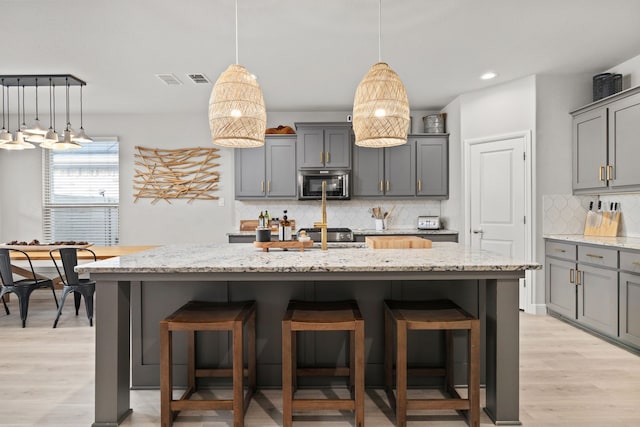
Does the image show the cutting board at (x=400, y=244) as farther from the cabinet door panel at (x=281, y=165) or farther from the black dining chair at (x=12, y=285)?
the black dining chair at (x=12, y=285)

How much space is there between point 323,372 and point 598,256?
9.00ft

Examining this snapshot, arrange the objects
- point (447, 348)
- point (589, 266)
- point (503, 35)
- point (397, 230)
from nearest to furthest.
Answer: point (447, 348), point (503, 35), point (589, 266), point (397, 230)

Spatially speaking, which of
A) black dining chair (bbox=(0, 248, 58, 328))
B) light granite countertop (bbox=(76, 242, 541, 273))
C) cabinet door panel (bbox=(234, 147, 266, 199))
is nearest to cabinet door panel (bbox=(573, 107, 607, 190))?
light granite countertop (bbox=(76, 242, 541, 273))

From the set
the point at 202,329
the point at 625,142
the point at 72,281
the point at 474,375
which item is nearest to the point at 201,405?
the point at 202,329

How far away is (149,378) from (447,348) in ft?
6.28

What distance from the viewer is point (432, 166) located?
5.62m

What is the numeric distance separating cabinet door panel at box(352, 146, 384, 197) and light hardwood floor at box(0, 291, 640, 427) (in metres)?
2.58

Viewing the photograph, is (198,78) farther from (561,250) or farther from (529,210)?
(561,250)

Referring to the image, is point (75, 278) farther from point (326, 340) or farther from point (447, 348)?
point (447, 348)

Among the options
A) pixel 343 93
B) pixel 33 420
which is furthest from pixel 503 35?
pixel 33 420

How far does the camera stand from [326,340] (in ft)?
8.63

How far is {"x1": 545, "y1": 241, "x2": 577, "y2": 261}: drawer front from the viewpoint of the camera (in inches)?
157

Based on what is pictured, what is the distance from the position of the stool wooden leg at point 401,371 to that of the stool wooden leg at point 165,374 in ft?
3.87

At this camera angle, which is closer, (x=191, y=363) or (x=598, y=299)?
(x=191, y=363)
